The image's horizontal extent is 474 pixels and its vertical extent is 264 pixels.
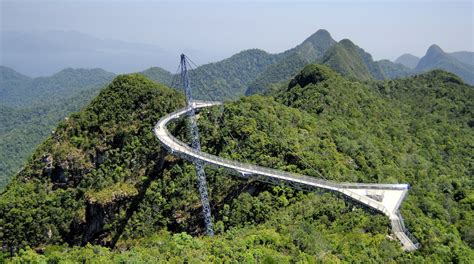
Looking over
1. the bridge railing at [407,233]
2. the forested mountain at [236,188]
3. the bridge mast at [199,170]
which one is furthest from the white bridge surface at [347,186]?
the bridge mast at [199,170]

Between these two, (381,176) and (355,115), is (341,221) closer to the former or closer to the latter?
(381,176)

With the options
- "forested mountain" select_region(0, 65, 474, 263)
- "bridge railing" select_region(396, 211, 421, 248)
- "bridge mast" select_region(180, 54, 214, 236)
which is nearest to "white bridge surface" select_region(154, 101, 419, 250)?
"bridge railing" select_region(396, 211, 421, 248)

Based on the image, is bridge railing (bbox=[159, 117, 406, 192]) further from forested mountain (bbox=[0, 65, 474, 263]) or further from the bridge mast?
forested mountain (bbox=[0, 65, 474, 263])

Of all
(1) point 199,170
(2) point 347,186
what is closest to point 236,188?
(1) point 199,170

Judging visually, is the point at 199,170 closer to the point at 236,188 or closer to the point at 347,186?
the point at 236,188

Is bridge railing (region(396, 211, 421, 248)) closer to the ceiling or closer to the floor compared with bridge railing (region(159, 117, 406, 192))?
closer to the floor

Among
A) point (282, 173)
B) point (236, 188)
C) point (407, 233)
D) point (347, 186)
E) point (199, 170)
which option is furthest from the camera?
point (236, 188)
